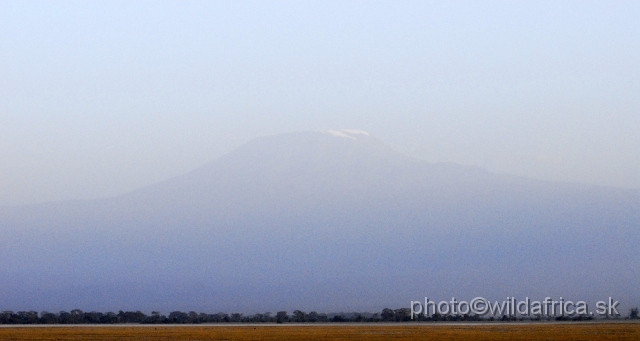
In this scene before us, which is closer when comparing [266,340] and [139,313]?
[266,340]

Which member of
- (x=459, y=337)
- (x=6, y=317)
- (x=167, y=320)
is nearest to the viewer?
(x=459, y=337)

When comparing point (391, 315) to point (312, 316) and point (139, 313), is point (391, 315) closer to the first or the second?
point (312, 316)

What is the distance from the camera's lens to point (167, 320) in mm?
92375

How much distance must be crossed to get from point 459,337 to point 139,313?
56.1 m

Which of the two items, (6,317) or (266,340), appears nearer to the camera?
(266,340)

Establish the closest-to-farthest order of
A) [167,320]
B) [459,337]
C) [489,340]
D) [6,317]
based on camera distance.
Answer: [489,340] < [459,337] < [167,320] < [6,317]

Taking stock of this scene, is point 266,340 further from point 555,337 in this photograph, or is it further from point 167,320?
point 167,320

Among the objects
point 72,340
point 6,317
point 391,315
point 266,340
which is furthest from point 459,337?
point 6,317

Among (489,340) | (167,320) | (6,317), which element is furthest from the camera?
(6,317)

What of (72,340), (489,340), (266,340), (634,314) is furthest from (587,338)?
(634,314)

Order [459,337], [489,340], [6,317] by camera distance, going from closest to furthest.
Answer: [489,340] < [459,337] < [6,317]

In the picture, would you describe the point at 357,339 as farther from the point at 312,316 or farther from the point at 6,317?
the point at 6,317

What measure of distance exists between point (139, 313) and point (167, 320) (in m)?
8.58

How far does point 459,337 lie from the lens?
51125 mm
